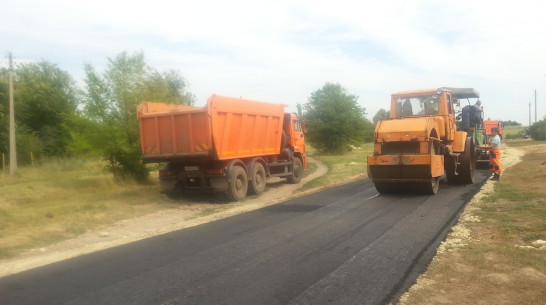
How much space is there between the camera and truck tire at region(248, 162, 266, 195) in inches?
559

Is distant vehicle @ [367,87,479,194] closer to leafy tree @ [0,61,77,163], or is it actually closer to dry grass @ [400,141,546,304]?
dry grass @ [400,141,546,304]

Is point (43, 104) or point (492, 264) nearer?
point (492, 264)

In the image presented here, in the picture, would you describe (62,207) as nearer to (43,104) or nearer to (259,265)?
(259,265)

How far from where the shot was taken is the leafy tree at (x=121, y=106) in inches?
634

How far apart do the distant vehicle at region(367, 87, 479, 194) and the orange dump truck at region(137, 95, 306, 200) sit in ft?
12.1

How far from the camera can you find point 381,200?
1167 cm

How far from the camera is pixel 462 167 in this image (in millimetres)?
14125

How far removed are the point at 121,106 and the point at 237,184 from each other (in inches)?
227

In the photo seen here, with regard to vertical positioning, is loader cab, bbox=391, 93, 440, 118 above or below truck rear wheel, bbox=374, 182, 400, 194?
above

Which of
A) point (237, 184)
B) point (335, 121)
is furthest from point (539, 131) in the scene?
point (237, 184)

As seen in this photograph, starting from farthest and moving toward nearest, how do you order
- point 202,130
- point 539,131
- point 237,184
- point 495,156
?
point 539,131 → point 495,156 → point 237,184 → point 202,130

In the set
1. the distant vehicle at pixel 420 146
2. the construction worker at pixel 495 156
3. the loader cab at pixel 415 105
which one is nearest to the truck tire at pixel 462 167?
the distant vehicle at pixel 420 146

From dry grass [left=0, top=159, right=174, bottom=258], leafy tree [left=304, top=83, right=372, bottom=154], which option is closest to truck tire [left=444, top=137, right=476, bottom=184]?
dry grass [left=0, top=159, right=174, bottom=258]

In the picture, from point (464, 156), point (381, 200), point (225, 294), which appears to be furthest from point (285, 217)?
point (464, 156)
